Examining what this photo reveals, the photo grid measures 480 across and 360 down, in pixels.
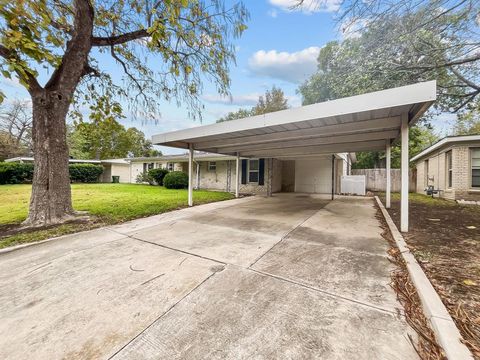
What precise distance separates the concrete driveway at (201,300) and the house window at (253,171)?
9.35 metres

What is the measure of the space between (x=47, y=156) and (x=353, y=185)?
46.6 feet

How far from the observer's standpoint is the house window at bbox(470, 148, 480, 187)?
29.5ft

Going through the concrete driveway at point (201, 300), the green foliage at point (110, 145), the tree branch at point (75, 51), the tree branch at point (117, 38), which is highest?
the green foliage at point (110, 145)

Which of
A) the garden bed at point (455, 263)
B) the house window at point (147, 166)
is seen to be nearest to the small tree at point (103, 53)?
the garden bed at point (455, 263)

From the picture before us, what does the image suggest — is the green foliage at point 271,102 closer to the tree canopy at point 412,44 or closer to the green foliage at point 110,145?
the green foliage at point 110,145

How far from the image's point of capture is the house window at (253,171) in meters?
13.4

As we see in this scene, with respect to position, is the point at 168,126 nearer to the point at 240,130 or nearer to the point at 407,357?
the point at 240,130

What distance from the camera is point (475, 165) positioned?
9031 mm

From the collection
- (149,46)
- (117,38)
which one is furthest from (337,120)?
(117,38)

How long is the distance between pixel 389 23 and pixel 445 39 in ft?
9.58

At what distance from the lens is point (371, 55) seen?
7.54 m

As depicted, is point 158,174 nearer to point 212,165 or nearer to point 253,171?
point 212,165

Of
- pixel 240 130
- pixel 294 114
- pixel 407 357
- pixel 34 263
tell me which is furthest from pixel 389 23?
pixel 34 263

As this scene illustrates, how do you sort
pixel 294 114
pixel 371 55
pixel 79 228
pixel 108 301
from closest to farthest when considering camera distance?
pixel 108 301 → pixel 294 114 → pixel 79 228 → pixel 371 55
